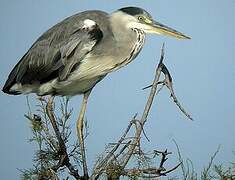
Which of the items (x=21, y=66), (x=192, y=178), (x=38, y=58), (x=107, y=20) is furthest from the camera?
(x=21, y=66)

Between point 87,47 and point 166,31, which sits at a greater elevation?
point 166,31

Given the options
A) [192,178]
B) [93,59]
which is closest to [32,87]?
[93,59]

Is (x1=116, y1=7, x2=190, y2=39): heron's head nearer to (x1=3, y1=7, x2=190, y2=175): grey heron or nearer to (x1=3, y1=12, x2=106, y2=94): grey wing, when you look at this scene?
(x1=3, y1=7, x2=190, y2=175): grey heron

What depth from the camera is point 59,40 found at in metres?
4.10

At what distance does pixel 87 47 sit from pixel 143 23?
57 cm

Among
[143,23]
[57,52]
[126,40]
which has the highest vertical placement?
[143,23]

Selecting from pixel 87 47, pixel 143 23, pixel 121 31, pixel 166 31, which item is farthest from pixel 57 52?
pixel 166 31

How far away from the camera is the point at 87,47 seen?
3.76m

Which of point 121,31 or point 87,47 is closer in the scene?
point 87,47

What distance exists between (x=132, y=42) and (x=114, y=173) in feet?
5.17

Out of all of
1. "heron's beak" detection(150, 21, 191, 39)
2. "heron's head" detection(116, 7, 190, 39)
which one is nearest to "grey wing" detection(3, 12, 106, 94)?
"heron's head" detection(116, 7, 190, 39)

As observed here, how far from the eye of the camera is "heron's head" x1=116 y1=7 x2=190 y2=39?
384cm

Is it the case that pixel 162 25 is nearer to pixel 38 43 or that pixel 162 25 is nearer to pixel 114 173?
pixel 38 43

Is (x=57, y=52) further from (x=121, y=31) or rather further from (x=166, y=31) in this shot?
(x=166, y=31)
